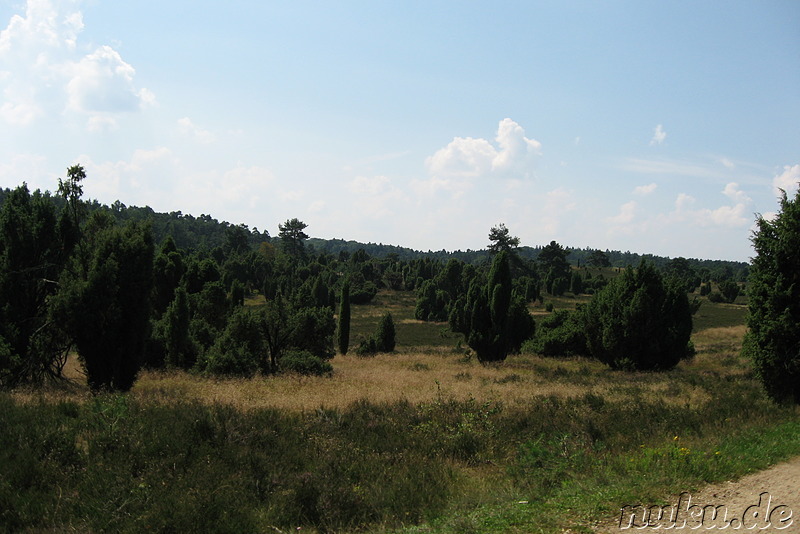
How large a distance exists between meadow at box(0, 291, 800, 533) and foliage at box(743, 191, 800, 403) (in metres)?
0.94

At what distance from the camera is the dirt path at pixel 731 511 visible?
5438 mm

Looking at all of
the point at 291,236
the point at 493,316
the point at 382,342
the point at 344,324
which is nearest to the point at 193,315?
the point at 344,324

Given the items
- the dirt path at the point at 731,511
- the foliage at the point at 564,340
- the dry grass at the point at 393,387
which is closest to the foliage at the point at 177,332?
the dry grass at the point at 393,387

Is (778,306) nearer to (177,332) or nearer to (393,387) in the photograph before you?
(393,387)

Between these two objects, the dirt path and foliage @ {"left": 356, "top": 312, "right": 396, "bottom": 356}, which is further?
foliage @ {"left": 356, "top": 312, "right": 396, "bottom": 356}

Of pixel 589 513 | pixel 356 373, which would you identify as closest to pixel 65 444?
pixel 589 513

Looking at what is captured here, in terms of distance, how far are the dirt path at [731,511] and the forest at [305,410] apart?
374 mm

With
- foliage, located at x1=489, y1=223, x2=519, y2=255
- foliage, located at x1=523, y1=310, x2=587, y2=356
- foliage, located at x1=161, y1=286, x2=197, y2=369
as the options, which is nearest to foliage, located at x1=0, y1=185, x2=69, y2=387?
foliage, located at x1=161, y1=286, x2=197, y2=369

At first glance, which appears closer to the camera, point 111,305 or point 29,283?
point 111,305

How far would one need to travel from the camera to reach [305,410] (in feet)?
40.2

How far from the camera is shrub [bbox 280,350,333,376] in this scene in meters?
22.2

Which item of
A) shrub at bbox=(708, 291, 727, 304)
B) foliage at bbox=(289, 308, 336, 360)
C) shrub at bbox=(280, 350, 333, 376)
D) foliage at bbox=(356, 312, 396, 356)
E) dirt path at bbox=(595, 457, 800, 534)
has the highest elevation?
shrub at bbox=(708, 291, 727, 304)

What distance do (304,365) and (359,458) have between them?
14.1 meters

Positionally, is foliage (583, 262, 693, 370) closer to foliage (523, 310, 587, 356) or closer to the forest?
the forest
